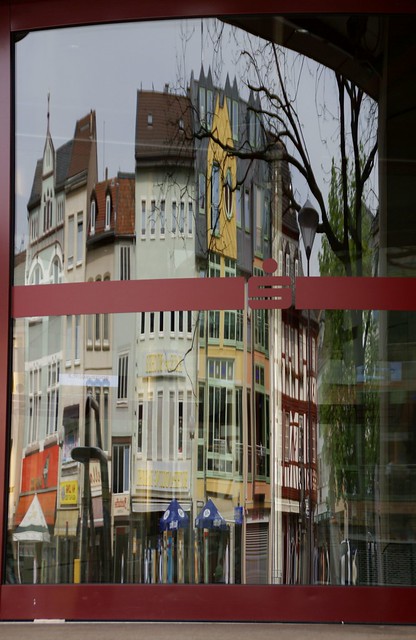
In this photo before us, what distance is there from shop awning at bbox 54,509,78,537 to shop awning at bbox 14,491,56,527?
0.17 feet

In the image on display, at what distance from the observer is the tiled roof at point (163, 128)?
879cm

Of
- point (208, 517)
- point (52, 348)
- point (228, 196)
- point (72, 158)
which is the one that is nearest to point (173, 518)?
point (208, 517)

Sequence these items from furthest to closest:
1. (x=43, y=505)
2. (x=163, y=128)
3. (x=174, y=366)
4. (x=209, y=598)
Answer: (x=163, y=128), (x=174, y=366), (x=43, y=505), (x=209, y=598)

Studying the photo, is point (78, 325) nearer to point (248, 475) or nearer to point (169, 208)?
point (169, 208)

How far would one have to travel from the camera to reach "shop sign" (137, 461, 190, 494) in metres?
8.36

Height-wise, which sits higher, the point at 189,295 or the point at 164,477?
the point at 189,295

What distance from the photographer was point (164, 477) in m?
8.38

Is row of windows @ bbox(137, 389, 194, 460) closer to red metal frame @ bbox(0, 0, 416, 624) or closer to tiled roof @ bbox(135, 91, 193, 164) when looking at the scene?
red metal frame @ bbox(0, 0, 416, 624)

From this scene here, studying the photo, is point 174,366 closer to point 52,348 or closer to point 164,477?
point 164,477

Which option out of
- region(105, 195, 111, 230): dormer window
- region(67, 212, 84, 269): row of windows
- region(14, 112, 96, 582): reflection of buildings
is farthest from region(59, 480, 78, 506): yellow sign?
region(105, 195, 111, 230): dormer window

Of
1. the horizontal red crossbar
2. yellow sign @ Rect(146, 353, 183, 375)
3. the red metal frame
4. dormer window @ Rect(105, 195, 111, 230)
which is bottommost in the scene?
the red metal frame

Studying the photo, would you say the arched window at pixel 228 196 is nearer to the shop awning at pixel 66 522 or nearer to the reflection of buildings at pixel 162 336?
the reflection of buildings at pixel 162 336

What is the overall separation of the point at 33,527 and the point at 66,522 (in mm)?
258

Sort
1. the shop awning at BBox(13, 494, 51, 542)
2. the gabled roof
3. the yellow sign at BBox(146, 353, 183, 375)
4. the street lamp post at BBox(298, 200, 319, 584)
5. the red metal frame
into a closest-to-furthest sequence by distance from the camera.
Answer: the red metal frame < the street lamp post at BBox(298, 200, 319, 584) < the shop awning at BBox(13, 494, 51, 542) < the yellow sign at BBox(146, 353, 183, 375) < the gabled roof
